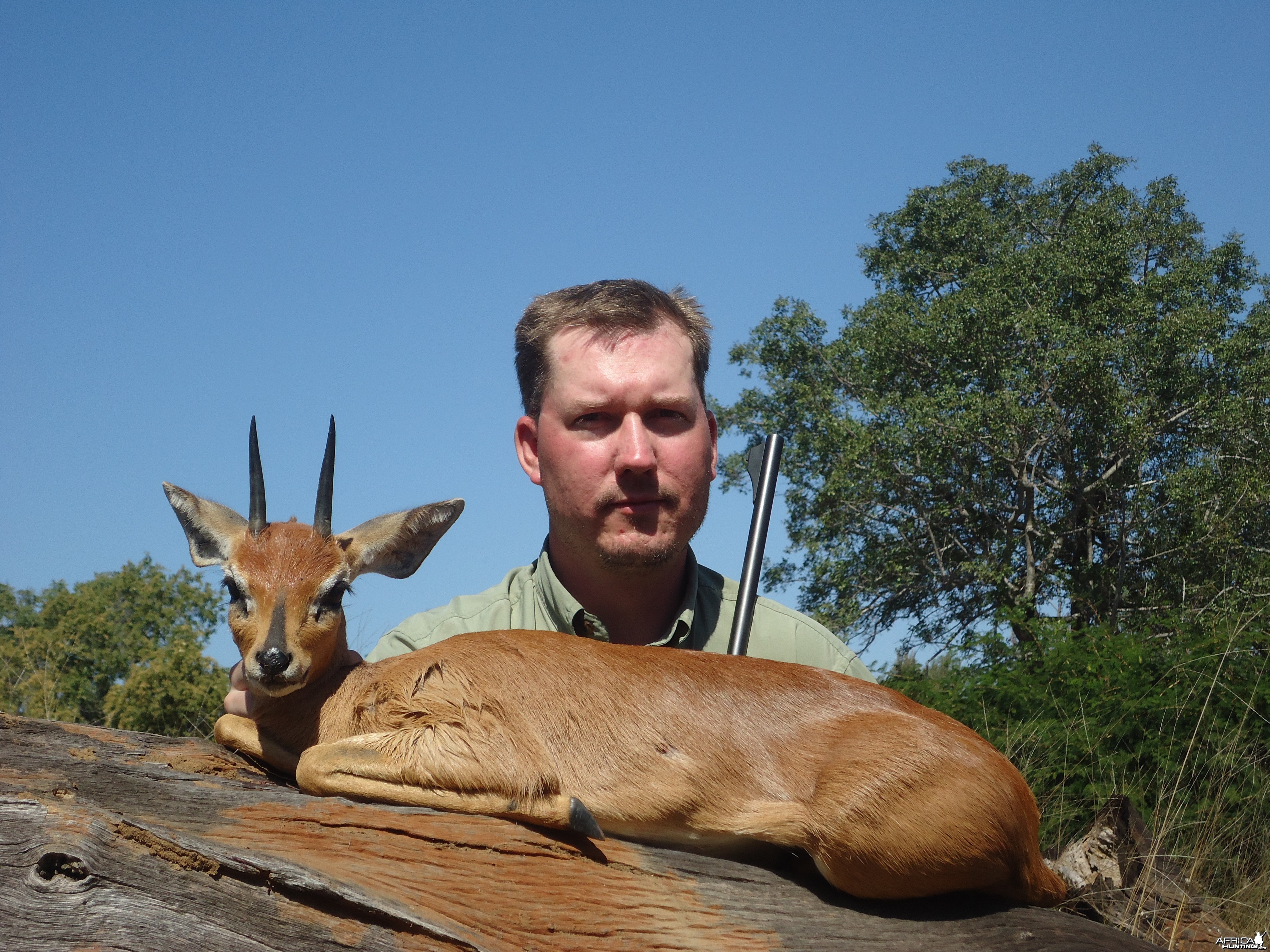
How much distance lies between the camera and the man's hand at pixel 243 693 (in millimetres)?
4734

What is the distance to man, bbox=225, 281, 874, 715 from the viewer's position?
584 cm

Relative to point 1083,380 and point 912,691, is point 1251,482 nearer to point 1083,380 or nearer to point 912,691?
point 1083,380

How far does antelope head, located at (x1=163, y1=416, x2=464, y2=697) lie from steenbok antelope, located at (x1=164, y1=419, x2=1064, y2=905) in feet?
0.04

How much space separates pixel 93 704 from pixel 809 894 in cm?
1841

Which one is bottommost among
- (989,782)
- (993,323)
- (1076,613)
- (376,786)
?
(376,786)

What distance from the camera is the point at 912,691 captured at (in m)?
14.7

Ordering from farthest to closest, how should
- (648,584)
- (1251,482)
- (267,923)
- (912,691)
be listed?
(1251,482) < (912,691) < (648,584) < (267,923)

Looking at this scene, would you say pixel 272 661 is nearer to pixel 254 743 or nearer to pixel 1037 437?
pixel 254 743

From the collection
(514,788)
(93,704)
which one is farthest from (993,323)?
(514,788)

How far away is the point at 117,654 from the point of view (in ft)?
69.0

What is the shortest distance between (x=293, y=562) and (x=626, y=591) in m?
2.20

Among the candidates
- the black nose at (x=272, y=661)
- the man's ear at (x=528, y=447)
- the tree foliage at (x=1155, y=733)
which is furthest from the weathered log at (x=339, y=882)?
the tree foliage at (x=1155, y=733)

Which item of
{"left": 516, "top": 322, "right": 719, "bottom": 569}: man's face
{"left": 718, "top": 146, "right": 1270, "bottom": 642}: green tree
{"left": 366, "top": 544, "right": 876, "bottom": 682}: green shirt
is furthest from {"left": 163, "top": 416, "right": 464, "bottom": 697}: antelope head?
{"left": 718, "top": 146, "right": 1270, "bottom": 642}: green tree

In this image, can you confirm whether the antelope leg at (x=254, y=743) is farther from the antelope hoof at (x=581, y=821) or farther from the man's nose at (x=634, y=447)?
the man's nose at (x=634, y=447)
